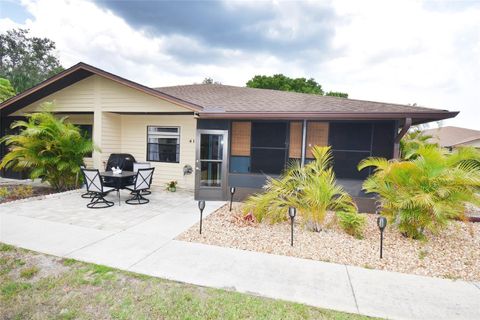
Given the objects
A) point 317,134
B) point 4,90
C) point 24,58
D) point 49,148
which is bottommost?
point 49,148

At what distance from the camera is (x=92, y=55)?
1483cm

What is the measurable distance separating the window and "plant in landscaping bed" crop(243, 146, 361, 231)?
501cm

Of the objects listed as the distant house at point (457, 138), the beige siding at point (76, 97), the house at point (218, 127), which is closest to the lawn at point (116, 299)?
the house at point (218, 127)

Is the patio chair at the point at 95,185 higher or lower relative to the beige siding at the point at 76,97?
lower

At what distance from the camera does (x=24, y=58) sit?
75.3 ft

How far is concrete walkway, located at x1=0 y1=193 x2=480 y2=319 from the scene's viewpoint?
8.52ft

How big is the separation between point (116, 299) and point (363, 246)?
12.3 feet

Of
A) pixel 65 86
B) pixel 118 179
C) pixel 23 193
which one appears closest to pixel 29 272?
pixel 118 179

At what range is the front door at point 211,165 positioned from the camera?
7203 mm

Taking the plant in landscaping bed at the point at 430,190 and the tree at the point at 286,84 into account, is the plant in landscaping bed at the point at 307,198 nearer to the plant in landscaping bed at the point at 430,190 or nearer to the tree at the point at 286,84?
the plant in landscaping bed at the point at 430,190

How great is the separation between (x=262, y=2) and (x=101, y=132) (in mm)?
7110

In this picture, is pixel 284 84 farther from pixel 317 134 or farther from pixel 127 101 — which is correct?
pixel 127 101

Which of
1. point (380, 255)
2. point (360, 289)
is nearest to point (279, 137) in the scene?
point (380, 255)

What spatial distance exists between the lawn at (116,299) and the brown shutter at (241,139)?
569 cm
